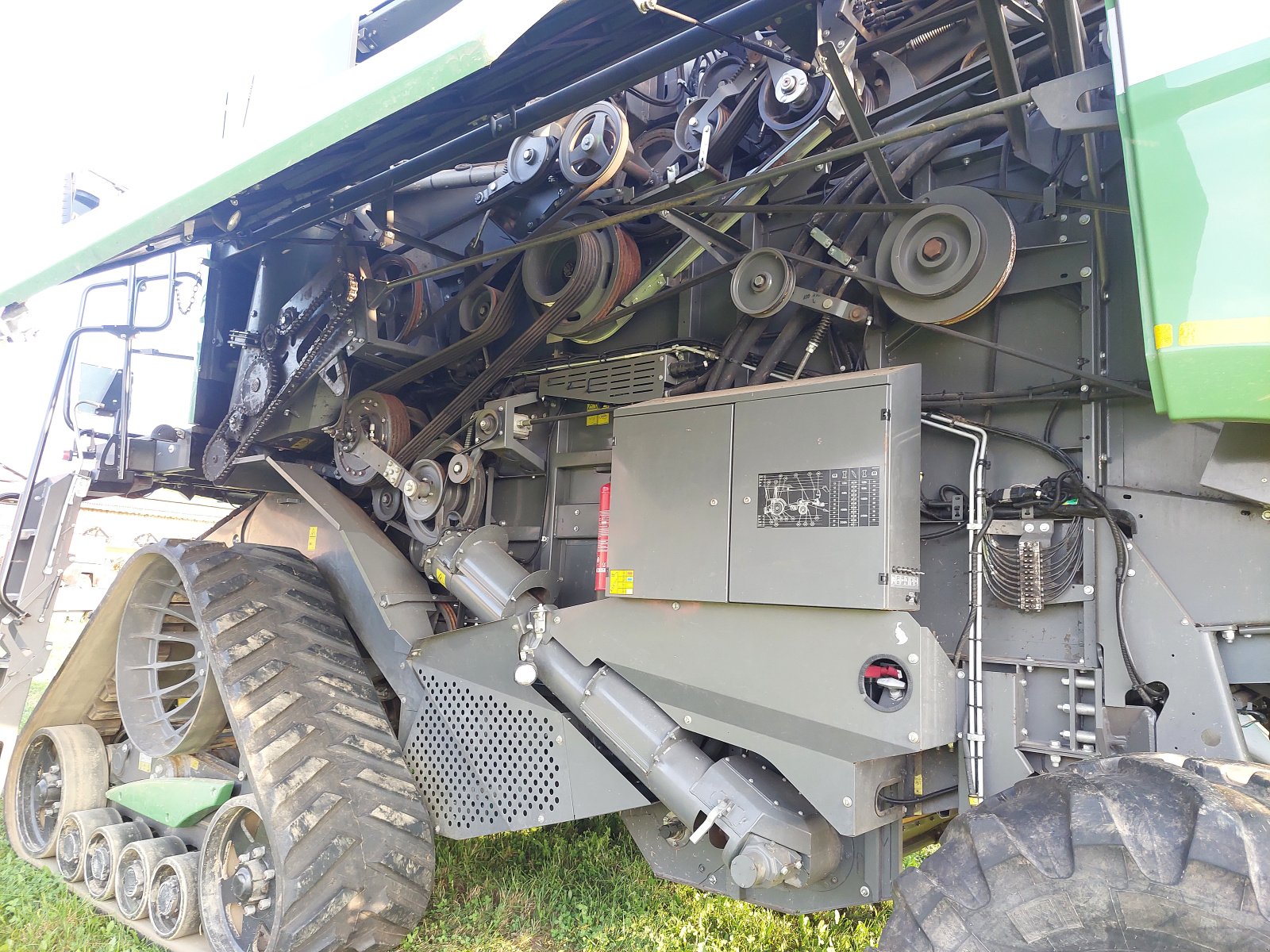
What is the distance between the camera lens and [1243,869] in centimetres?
163

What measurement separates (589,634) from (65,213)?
373 centimetres

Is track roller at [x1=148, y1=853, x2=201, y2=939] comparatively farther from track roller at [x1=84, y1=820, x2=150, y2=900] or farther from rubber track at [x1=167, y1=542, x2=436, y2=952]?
rubber track at [x1=167, y1=542, x2=436, y2=952]

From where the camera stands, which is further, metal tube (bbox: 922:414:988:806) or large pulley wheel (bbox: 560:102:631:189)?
large pulley wheel (bbox: 560:102:631:189)

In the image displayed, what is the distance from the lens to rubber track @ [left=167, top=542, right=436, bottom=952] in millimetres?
3174

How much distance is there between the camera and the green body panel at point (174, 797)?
356 cm

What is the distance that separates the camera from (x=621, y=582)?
3.24 meters

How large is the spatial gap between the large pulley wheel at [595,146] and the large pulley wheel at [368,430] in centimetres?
155

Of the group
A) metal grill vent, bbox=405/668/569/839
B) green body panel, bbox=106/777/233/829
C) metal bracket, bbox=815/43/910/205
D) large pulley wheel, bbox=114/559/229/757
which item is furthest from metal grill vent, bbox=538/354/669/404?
green body panel, bbox=106/777/233/829

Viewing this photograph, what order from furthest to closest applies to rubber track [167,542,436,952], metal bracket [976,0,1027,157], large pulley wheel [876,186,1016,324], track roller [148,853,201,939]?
track roller [148,853,201,939]
rubber track [167,542,436,952]
large pulley wheel [876,186,1016,324]
metal bracket [976,0,1027,157]

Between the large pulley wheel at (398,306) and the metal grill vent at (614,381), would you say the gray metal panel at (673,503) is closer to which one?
the metal grill vent at (614,381)

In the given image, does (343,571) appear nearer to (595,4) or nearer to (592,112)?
(592,112)

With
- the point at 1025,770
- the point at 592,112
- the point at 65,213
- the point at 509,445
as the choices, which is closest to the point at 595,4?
the point at 592,112

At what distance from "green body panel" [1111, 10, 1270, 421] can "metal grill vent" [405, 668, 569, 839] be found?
2.49 m

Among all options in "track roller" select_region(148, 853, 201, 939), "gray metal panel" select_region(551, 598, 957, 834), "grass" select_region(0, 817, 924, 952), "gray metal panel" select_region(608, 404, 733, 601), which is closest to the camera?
"gray metal panel" select_region(551, 598, 957, 834)
